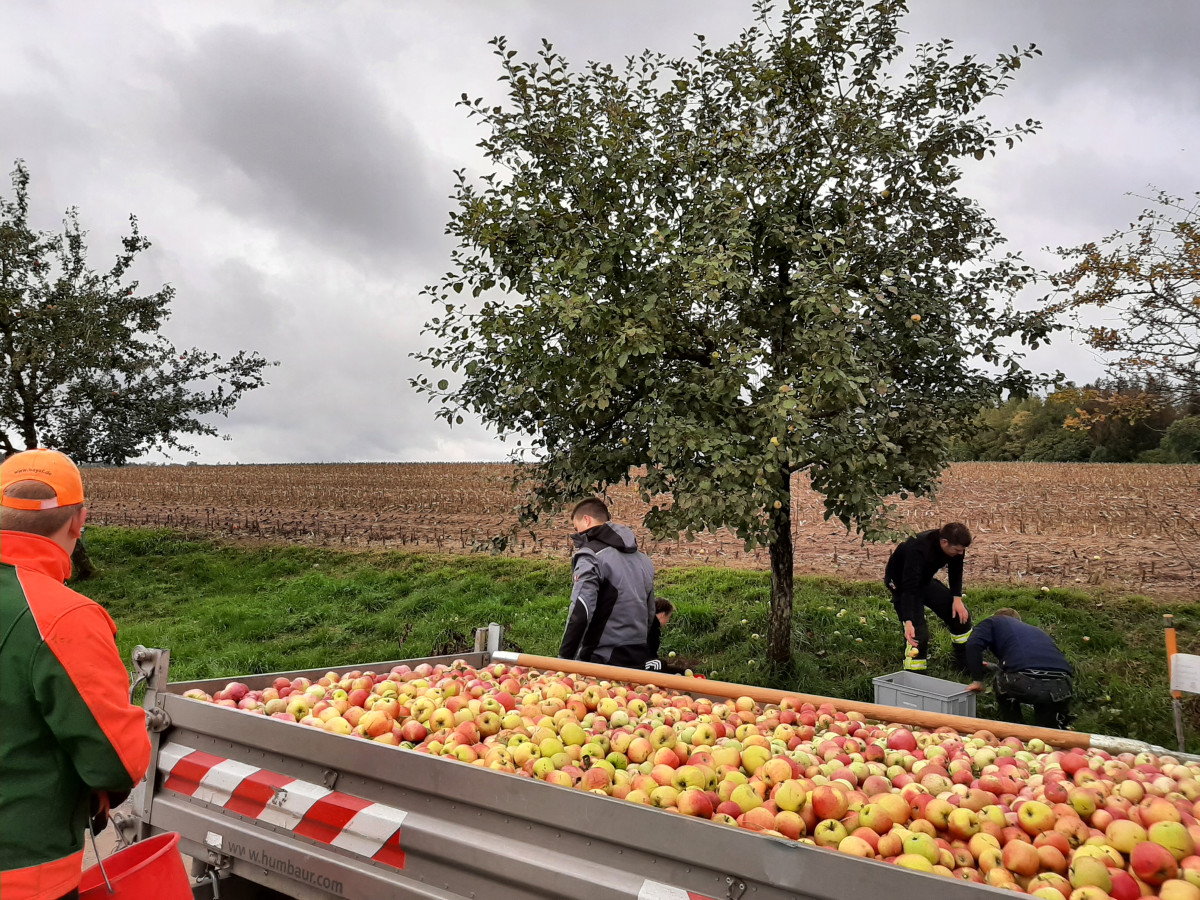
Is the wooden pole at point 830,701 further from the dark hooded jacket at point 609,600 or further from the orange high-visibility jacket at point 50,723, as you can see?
the orange high-visibility jacket at point 50,723

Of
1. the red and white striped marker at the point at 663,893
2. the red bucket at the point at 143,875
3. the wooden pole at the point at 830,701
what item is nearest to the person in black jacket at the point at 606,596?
the wooden pole at the point at 830,701

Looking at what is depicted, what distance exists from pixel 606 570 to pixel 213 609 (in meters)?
12.2

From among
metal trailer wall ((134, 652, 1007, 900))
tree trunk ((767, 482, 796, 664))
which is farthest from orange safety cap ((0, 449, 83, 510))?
tree trunk ((767, 482, 796, 664))

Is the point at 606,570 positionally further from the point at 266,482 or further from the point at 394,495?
the point at 266,482

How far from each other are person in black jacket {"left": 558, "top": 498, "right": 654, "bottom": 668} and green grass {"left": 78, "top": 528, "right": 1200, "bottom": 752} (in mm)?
2679

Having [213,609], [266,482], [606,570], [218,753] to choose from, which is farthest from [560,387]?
[266,482]

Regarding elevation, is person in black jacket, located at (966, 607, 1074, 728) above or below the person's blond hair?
below

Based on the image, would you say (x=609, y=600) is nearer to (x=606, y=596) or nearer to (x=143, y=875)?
(x=606, y=596)

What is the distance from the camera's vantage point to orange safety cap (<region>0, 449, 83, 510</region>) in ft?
8.20

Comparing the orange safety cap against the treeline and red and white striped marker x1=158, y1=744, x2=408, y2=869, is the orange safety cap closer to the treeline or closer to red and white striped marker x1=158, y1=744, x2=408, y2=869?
red and white striped marker x1=158, y1=744, x2=408, y2=869

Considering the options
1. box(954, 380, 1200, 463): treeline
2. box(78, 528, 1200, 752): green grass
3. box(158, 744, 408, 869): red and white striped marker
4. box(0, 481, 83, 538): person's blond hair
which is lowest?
box(78, 528, 1200, 752): green grass

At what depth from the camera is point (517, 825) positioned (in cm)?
275

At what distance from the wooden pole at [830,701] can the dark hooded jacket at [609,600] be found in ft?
1.61

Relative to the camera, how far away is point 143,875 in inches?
104
